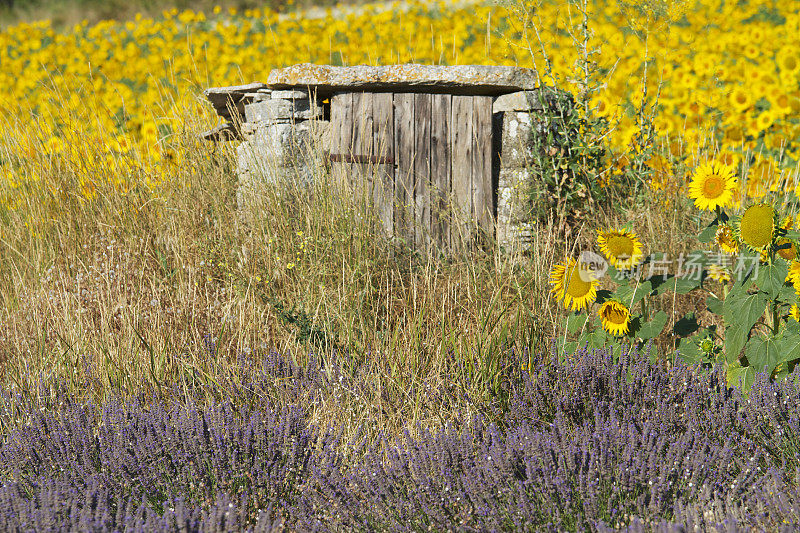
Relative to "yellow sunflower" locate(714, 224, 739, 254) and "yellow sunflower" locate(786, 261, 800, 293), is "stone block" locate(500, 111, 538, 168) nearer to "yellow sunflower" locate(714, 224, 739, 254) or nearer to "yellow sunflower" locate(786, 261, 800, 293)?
"yellow sunflower" locate(714, 224, 739, 254)

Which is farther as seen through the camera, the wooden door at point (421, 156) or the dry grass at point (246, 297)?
the wooden door at point (421, 156)

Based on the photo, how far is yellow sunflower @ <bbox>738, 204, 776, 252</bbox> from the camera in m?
2.31

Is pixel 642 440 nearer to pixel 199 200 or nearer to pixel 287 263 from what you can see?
pixel 287 263

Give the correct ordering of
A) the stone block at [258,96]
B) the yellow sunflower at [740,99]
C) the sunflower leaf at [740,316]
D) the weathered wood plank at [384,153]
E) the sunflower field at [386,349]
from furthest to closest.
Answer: the yellow sunflower at [740,99] → the stone block at [258,96] → the weathered wood plank at [384,153] → the sunflower leaf at [740,316] → the sunflower field at [386,349]

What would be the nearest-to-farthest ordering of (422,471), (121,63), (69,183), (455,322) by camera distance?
(422,471) < (455,322) < (69,183) < (121,63)

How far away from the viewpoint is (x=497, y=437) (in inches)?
83.9

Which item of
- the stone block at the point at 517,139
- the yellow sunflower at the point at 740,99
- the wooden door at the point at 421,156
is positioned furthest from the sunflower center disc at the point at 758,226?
the yellow sunflower at the point at 740,99

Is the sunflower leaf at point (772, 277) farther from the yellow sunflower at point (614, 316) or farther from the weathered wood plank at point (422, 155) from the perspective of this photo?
the weathered wood plank at point (422, 155)

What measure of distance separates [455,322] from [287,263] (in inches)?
40.2

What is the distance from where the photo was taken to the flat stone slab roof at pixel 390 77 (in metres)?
4.07

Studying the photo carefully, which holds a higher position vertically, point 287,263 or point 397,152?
point 397,152

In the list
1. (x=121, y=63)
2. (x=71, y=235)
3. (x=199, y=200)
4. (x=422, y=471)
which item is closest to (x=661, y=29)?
(x=199, y=200)

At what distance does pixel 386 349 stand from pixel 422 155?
167 centimetres

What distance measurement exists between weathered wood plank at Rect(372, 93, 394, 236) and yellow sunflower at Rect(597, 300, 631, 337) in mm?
1656
